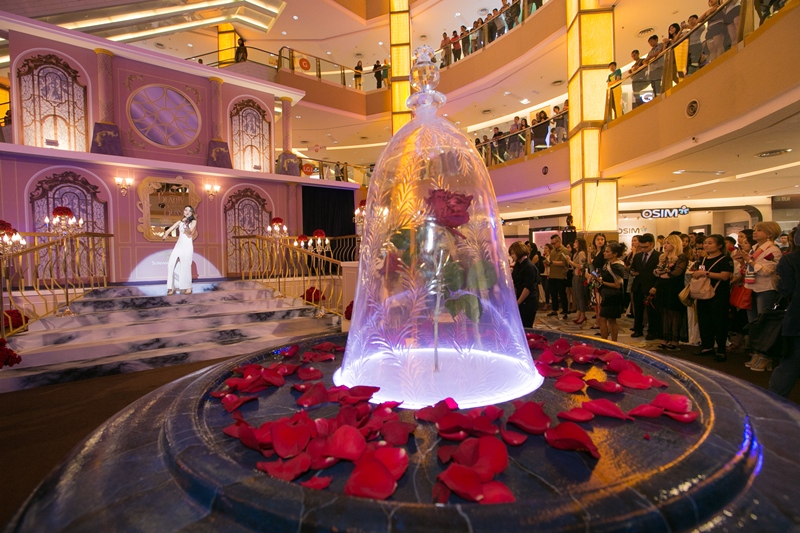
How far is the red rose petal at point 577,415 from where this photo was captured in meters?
1.36

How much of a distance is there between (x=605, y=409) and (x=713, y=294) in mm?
5162

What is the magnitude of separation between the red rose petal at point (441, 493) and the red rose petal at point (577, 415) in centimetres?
62

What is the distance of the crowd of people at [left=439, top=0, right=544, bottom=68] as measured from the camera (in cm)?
1368

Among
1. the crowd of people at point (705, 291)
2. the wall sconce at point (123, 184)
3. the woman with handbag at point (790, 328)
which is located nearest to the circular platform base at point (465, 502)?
the woman with handbag at point (790, 328)

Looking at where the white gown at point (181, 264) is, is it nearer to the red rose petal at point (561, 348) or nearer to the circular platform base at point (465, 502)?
the circular platform base at point (465, 502)

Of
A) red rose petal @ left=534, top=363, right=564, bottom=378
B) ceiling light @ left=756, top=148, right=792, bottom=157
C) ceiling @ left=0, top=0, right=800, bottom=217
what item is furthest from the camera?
ceiling @ left=0, top=0, right=800, bottom=217

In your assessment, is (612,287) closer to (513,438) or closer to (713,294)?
(713,294)

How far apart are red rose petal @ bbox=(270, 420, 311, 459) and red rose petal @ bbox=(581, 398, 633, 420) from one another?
98cm

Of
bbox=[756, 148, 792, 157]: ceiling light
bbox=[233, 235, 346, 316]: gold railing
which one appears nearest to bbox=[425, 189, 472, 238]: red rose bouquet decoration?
bbox=[233, 235, 346, 316]: gold railing

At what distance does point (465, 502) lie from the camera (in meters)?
→ 0.92

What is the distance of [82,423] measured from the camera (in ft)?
11.9

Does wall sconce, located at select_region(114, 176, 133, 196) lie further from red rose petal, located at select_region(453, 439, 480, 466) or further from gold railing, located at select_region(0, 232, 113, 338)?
red rose petal, located at select_region(453, 439, 480, 466)

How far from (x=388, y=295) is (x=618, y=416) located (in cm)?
100

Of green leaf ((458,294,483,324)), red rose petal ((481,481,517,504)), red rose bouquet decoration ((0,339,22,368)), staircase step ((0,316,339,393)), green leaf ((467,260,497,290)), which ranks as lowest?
staircase step ((0,316,339,393))
